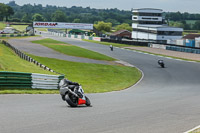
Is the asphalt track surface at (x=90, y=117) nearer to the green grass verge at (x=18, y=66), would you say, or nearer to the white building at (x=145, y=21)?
the green grass verge at (x=18, y=66)

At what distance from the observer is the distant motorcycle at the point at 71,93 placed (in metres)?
14.5

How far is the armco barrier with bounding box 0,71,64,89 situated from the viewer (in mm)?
20344

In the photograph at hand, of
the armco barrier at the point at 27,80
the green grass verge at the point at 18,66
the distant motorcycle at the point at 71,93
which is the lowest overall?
the green grass verge at the point at 18,66

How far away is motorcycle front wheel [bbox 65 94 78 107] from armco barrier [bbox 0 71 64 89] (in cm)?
696

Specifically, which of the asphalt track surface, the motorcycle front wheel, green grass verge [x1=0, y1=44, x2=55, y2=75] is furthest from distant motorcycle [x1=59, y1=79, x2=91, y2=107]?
green grass verge [x1=0, y1=44, x2=55, y2=75]

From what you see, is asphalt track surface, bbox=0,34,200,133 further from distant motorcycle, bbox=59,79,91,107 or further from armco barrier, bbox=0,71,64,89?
armco barrier, bbox=0,71,64,89

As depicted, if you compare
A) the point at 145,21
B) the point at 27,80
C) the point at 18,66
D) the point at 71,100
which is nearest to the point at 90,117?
the point at 71,100

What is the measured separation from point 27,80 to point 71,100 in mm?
7368

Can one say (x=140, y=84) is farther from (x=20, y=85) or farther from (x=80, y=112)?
(x=80, y=112)

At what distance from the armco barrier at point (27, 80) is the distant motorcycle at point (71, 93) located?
665 cm

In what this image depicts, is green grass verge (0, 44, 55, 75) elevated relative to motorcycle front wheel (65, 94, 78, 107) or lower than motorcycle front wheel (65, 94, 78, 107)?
lower

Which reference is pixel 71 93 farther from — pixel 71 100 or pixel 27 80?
pixel 27 80

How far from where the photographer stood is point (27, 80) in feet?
70.1

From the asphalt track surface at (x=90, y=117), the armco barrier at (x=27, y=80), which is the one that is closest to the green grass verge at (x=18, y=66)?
the armco barrier at (x=27, y=80)
